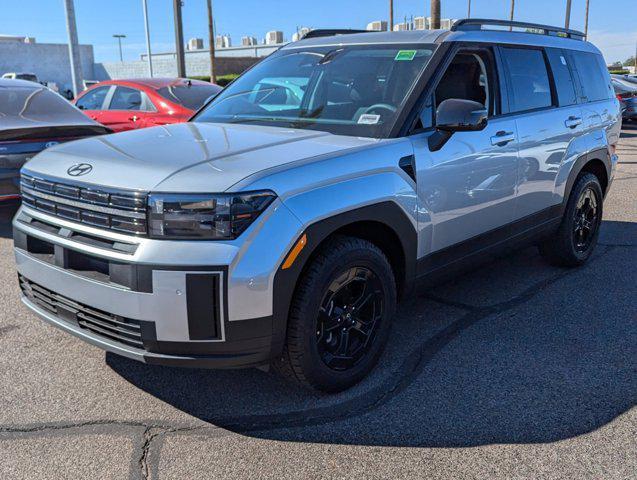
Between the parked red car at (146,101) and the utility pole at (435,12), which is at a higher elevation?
A: the utility pole at (435,12)

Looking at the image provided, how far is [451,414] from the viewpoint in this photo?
322cm

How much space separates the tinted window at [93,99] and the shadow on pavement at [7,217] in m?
2.99

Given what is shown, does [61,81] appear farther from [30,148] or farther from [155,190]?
[155,190]

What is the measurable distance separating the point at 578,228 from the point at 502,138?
1872 millimetres

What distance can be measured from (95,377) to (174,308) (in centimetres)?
117

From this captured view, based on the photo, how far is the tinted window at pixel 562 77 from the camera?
5.24 m

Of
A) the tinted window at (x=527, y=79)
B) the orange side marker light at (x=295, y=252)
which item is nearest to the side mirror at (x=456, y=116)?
the tinted window at (x=527, y=79)

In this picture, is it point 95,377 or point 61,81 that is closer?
point 95,377

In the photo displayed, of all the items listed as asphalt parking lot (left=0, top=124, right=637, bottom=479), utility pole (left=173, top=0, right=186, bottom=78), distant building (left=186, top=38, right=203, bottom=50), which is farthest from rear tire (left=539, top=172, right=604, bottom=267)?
distant building (left=186, top=38, right=203, bottom=50)

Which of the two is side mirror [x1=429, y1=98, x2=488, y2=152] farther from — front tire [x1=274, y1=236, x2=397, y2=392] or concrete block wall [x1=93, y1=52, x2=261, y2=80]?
→ concrete block wall [x1=93, y1=52, x2=261, y2=80]

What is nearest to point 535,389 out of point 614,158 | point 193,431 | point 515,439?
point 515,439

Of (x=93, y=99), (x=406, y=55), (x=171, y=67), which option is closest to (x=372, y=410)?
(x=406, y=55)

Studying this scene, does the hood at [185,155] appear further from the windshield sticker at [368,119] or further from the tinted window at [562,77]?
the tinted window at [562,77]

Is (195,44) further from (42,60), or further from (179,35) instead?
(179,35)
